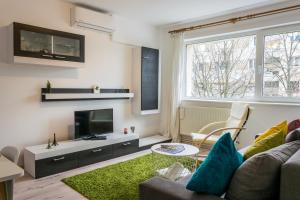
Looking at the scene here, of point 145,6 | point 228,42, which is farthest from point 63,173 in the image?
point 228,42

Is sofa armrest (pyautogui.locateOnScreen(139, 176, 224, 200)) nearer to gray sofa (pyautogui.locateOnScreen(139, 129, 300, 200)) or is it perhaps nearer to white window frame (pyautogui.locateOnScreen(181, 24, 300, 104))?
gray sofa (pyautogui.locateOnScreen(139, 129, 300, 200))

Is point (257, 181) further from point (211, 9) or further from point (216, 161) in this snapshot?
point (211, 9)

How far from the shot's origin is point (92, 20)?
357 centimetres

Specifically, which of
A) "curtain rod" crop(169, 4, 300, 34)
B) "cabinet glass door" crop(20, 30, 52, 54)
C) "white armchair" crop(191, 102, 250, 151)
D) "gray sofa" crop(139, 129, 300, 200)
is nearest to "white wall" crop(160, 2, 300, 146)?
"curtain rod" crop(169, 4, 300, 34)

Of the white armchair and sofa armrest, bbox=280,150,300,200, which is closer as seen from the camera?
sofa armrest, bbox=280,150,300,200

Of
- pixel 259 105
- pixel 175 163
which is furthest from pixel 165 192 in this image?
pixel 259 105

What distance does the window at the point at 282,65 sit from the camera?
3.46 metres

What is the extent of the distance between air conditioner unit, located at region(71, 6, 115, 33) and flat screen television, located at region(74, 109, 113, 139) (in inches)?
52.6

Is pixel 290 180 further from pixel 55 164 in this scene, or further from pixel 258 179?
pixel 55 164

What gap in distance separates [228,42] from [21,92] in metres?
3.49

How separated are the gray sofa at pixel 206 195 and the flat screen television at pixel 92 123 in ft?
7.27

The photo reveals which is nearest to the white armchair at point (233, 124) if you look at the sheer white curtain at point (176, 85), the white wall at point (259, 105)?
the white wall at point (259, 105)

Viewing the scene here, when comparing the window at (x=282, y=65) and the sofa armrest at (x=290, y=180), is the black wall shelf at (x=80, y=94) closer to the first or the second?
the window at (x=282, y=65)

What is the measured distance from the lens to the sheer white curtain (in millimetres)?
4527
